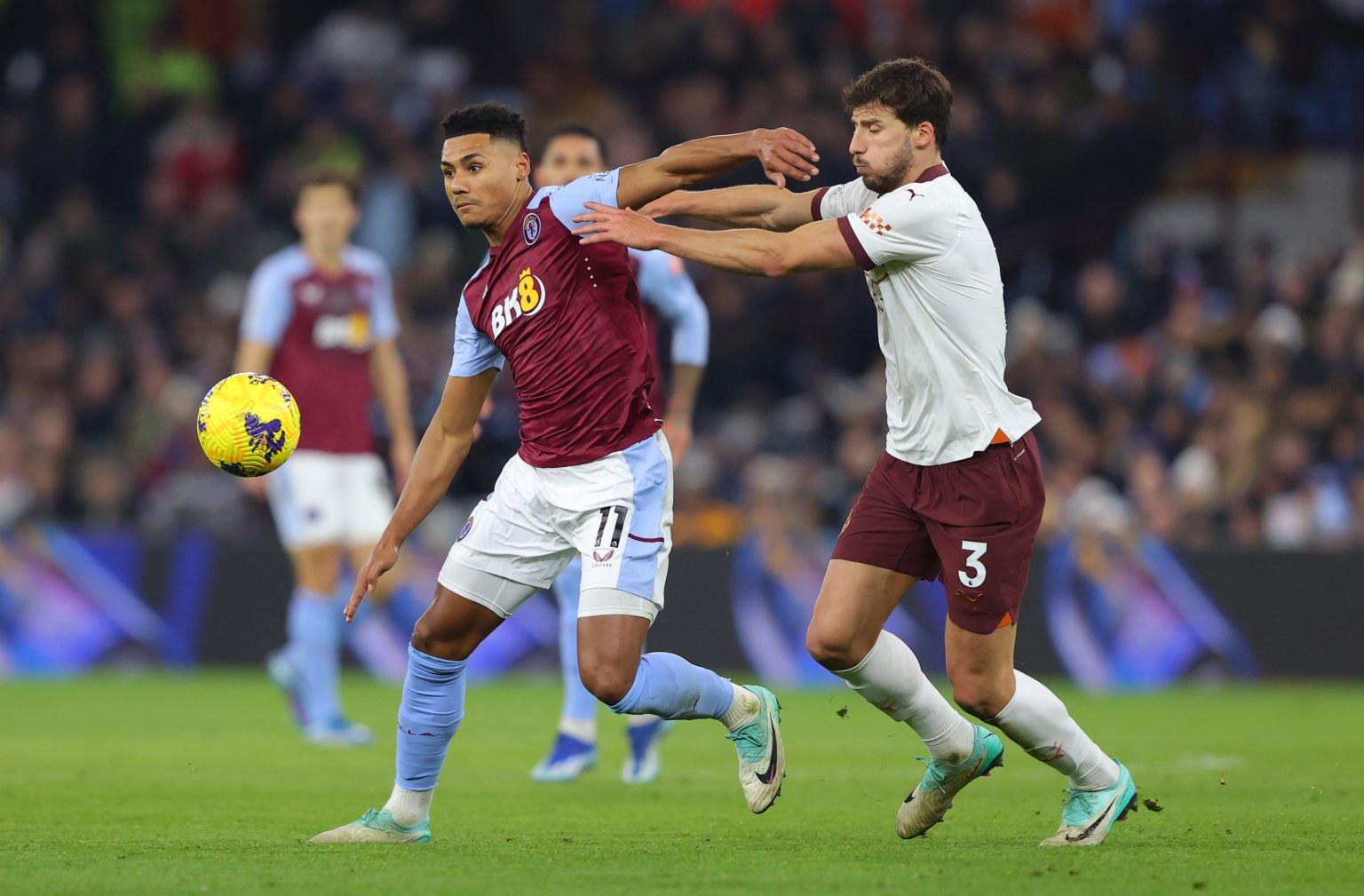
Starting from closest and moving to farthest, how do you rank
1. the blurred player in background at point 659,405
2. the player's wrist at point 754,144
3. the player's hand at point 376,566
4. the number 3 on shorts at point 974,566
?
the player's wrist at point 754,144, the number 3 on shorts at point 974,566, the player's hand at point 376,566, the blurred player in background at point 659,405

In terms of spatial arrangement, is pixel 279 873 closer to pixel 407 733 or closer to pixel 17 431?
pixel 407 733

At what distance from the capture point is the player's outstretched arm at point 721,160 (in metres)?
6.02

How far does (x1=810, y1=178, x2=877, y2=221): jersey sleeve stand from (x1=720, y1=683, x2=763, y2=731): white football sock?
5.43 ft

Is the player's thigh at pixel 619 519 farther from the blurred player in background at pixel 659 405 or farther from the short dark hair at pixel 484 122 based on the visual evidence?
the blurred player in background at pixel 659 405

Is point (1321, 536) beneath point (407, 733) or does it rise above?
beneath

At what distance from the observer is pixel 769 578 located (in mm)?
14367

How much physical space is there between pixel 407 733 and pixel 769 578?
27.0 ft

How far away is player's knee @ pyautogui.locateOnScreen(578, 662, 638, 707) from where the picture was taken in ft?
20.2

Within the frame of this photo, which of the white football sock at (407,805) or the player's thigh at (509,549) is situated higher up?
the player's thigh at (509,549)

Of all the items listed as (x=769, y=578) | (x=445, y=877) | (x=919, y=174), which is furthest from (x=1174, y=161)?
(x=445, y=877)

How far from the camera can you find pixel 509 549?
6.34m

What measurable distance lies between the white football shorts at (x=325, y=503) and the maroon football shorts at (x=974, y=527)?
4.89 meters

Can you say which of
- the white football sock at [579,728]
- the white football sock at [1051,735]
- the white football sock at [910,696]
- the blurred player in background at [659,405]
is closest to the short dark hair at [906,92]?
the white football sock at [910,696]

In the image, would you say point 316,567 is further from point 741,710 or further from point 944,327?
point 944,327
